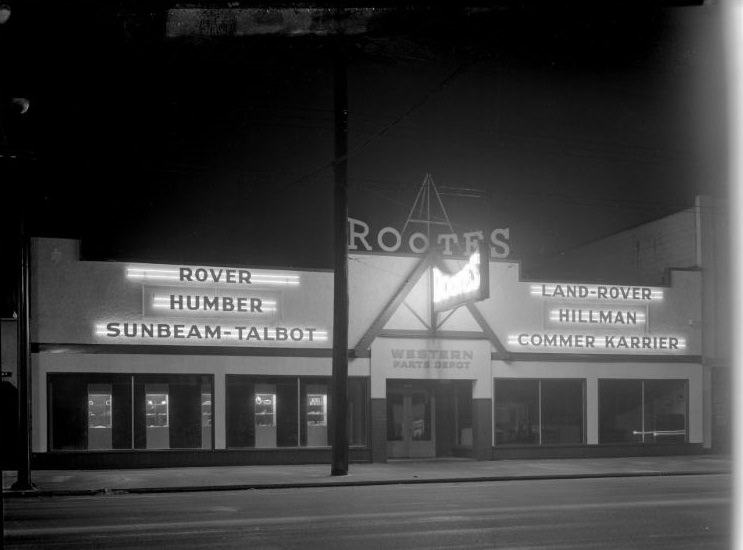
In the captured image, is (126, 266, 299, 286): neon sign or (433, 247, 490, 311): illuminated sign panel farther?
(126, 266, 299, 286): neon sign

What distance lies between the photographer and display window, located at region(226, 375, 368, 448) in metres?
24.3

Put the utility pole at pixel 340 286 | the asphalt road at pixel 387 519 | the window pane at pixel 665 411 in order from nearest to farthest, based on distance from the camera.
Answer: the asphalt road at pixel 387 519 → the utility pole at pixel 340 286 → the window pane at pixel 665 411

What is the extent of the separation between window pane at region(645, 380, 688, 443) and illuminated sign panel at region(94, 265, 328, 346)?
35.8 ft

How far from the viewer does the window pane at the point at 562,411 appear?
2702 cm

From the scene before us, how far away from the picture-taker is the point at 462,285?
23953 mm

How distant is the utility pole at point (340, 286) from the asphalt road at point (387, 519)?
2.58 metres

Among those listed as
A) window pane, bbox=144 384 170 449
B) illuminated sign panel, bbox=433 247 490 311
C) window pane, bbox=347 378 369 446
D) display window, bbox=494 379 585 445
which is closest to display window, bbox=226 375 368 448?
window pane, bbox=347 378 369 446

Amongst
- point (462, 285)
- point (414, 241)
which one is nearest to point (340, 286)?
point (462, 285)

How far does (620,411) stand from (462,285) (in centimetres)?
774

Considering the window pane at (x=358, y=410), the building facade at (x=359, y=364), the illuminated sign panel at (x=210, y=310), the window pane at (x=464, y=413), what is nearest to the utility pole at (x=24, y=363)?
the building facade at (x=359, y=364)

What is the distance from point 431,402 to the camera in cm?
2659

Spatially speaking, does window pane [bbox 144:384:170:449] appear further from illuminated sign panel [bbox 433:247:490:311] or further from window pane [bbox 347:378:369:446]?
illuminated sign panel [bbox 433:247:490:311]

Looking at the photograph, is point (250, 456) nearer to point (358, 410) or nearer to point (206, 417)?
point (206, 417)

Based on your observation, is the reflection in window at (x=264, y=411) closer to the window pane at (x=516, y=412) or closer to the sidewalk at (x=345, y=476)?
the sidewalk at (x=345, y=476)
